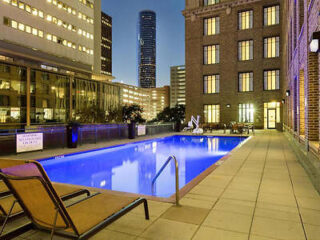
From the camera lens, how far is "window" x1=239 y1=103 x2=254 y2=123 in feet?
96.4

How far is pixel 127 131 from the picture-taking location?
18.6 meters

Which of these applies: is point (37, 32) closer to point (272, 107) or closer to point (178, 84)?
point (272, 107)

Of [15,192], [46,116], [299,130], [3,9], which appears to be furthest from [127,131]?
[46,116]

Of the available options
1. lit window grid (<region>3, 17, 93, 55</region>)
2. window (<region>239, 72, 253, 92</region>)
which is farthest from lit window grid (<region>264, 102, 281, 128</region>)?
lit window grid (<region>3, 17, 93, 55</region>)

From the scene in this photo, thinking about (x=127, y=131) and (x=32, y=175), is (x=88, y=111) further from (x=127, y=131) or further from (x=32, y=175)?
(x=32, y=175)

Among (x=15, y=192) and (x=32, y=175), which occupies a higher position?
(x=32, y=175)

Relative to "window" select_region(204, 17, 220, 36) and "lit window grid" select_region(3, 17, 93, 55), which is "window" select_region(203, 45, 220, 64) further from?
"lit window grid" select_region(3, 17, 93, 55)

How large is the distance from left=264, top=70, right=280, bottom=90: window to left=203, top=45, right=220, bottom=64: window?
6.33 metres

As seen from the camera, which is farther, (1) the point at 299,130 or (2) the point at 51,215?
(1) the point at 299,130

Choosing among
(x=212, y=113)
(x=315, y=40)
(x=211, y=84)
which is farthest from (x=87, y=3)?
(x=315, y=40)

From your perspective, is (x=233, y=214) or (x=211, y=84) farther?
(x=211, y=84)

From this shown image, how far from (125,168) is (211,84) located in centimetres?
2382

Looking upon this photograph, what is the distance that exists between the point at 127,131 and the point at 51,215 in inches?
635

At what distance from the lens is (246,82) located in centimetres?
3000
